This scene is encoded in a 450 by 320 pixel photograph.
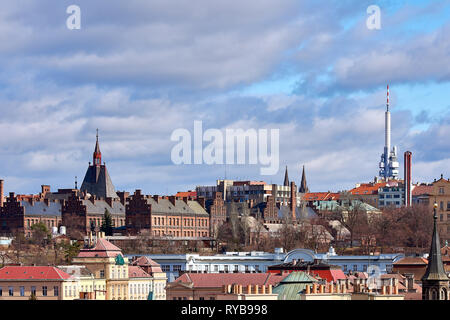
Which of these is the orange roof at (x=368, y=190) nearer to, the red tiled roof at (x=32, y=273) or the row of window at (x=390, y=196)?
the row of window at (x=390, y=196)

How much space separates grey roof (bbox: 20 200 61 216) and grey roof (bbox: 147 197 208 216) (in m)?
11.0

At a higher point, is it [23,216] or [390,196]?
[390,196]

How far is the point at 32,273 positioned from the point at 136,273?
36.9 ft

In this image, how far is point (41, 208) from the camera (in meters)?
146

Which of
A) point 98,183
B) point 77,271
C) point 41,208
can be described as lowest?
point 77,271

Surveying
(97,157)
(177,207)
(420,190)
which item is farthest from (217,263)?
(420,190)

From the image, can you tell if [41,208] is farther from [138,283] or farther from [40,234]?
[138,283]

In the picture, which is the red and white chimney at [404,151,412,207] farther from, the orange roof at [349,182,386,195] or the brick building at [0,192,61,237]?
the brick building at [0,192,61,237]

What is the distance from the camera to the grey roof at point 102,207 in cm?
14750

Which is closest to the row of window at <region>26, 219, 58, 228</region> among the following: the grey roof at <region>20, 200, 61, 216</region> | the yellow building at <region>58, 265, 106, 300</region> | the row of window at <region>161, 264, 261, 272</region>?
the grey roof at <region>20, 200, 61, 216</region>

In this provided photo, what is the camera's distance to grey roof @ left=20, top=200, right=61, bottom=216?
144m

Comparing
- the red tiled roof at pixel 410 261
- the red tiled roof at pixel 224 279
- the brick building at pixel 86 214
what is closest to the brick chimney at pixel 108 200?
the brick building at pixel 86 214
